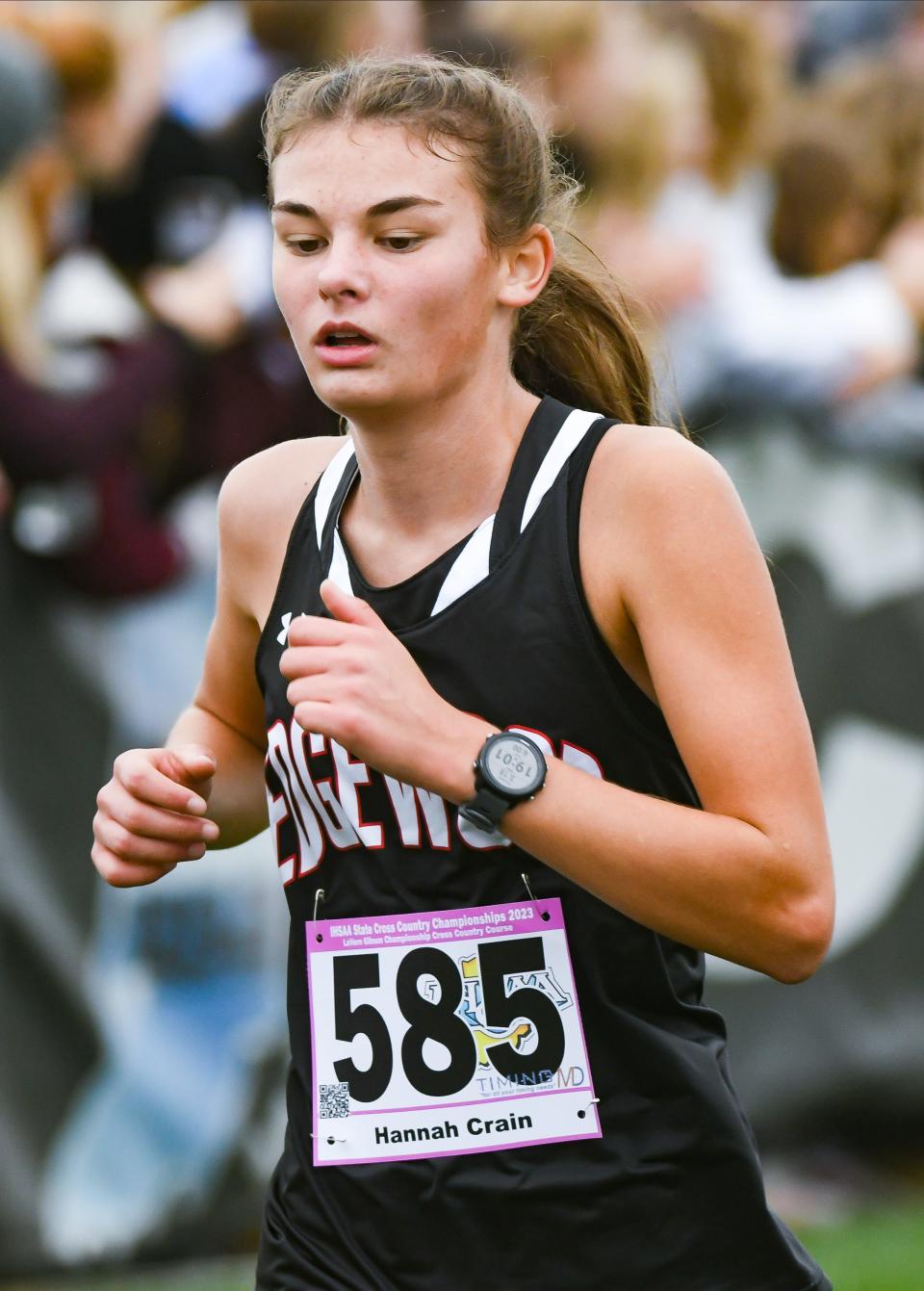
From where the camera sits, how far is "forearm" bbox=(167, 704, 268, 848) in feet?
9.40

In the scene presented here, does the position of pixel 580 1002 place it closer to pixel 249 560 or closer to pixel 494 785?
pixel 494 785

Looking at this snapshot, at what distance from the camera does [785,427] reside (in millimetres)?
6086

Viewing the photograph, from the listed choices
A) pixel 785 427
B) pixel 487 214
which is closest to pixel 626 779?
pixel 487 214

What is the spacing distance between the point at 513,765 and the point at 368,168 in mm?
771

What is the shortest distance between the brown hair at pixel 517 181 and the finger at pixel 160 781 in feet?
2.61

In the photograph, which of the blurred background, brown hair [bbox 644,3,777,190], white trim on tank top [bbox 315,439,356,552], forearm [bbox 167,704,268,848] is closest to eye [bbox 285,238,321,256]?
white trim on tank top [bbox 315,439,356,552]

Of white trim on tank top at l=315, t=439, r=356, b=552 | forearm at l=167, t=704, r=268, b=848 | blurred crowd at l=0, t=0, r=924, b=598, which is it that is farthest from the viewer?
blurred crowd at l=0, t=0, r=924, b=598

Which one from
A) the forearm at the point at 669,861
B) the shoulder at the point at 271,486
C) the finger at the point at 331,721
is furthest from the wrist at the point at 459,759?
the shoulder at the point at 271,486

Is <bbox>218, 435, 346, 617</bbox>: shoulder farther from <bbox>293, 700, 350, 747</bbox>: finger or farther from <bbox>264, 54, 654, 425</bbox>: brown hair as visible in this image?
<bbox>293, 700, 350, 747</bbox>: finger

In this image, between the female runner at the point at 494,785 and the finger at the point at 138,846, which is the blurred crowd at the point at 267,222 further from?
the finger at the point at 138,846

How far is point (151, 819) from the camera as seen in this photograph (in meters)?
2.41

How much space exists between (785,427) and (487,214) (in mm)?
3781

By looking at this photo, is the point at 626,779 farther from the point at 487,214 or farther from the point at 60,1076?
the point at 60,1076

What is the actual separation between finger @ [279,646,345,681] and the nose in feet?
1.46
